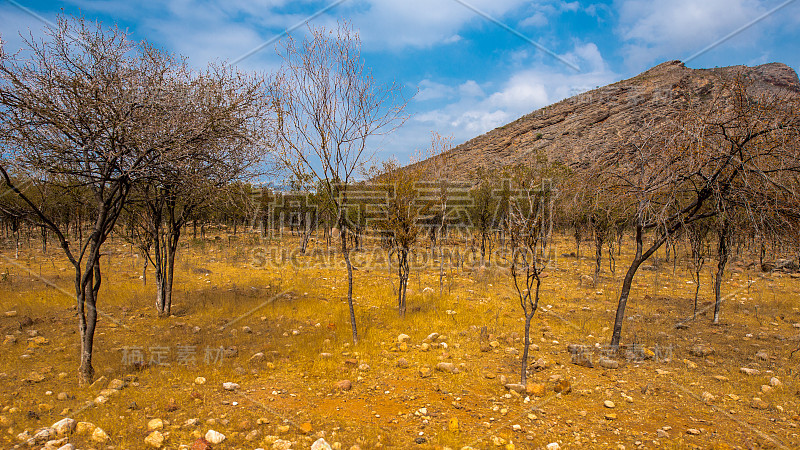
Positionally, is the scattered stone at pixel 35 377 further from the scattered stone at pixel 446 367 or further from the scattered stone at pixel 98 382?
the scattered stone at pixel 446 367

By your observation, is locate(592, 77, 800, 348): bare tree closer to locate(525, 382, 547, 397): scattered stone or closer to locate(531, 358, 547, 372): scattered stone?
locate(531, 358, 547, 372): scattered stone

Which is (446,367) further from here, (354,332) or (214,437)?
(214,437)

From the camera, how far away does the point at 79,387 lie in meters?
6.14

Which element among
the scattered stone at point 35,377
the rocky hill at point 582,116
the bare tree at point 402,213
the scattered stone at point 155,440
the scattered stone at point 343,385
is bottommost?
the scattered stone at point 343,385

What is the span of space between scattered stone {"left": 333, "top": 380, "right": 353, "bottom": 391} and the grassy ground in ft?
0.32

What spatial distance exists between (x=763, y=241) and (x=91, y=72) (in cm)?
1267

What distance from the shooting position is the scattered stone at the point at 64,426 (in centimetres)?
471

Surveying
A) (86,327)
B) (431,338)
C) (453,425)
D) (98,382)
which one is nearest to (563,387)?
(453,425)

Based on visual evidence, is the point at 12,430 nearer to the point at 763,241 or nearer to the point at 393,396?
the point at 393,396

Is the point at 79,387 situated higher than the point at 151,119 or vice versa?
the point at 151,119

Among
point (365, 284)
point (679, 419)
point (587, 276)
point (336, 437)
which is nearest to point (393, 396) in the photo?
point (336, 437)

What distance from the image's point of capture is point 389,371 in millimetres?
7602

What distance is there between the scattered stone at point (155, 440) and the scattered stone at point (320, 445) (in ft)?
6.41

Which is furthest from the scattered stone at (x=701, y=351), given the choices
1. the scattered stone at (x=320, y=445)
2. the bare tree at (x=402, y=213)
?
the scattered stone at (x=320, y=445)
